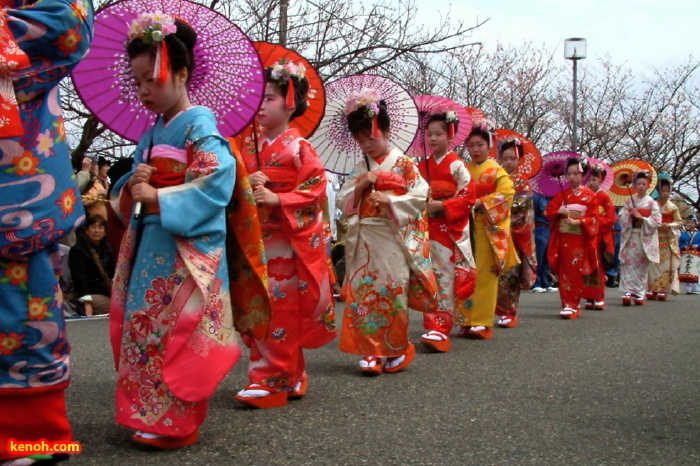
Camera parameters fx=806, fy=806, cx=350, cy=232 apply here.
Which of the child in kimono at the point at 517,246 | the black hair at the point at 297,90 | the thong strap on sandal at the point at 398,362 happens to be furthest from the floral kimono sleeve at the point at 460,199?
the black hair at the point at 297,90

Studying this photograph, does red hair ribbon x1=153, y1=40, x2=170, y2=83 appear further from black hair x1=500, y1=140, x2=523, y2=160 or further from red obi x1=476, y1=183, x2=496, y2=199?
black hair x1=500, y1=140, x2=523, y2=160

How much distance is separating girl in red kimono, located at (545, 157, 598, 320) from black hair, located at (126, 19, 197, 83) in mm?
7212

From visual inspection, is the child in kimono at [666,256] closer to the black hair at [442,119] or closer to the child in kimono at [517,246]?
the child in kimono at [517,246]

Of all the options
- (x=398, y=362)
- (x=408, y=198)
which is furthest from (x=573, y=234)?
(x=398, y=362)

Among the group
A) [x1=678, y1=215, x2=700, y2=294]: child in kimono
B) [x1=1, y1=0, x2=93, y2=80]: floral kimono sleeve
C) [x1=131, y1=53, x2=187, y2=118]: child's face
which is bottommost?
[x1=678, y1=215, x2=700, y2=294]: child in kimono

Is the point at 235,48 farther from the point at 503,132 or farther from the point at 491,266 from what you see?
the point at 503,132

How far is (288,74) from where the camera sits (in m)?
4.60

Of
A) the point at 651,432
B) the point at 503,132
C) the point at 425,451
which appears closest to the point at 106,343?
the point at 425,451

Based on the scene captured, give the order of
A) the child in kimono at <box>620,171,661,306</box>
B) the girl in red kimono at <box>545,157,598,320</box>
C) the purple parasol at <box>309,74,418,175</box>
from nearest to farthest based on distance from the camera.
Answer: the purple parasol at <box>309,74,418,175</box> → the girl in red kimono at <box>545,157,598,320</box> → the child in kimono at <box>620,171,661,306</box>

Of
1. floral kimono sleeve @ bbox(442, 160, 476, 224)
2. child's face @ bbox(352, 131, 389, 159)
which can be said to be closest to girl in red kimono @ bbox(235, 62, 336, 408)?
child's face @ bbox(352, 131, 389, 159)

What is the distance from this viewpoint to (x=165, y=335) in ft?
10.9

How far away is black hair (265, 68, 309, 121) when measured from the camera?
4.60m

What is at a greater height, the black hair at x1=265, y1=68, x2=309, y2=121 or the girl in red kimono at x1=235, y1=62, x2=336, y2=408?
the black hair at x1=265, y1=68, x2=309, y2=121

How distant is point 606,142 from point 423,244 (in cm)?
2191
